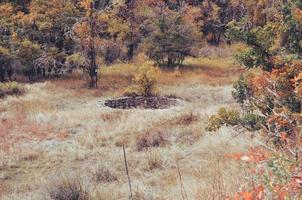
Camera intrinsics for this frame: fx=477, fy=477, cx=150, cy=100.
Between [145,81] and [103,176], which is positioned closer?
[103,176]

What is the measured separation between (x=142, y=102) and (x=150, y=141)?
6.39 m

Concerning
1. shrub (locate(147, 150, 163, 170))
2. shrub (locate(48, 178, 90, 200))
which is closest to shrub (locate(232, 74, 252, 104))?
shrub (locate(147, 150, 163, 170))

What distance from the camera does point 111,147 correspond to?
1227cm

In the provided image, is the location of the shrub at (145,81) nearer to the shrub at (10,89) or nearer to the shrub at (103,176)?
the shrub at (10,89)

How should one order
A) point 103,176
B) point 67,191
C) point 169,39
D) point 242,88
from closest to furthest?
point 67,191 < point 103,176 < point 242,88 < point 169,39

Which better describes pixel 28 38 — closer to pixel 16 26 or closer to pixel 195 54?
pixel 16 26

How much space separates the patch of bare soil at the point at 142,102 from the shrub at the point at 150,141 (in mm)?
4955

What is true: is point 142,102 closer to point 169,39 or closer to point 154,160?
point 154,160

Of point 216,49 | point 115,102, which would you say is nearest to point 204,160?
point 115,102

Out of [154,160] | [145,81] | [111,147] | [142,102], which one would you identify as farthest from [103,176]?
[145,81]

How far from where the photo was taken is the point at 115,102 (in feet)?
60.4

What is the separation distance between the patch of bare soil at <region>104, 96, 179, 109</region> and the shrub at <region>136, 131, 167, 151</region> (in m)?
4.96

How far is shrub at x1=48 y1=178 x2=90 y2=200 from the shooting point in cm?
734

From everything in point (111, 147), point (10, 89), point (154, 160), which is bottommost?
point (10, 89)
